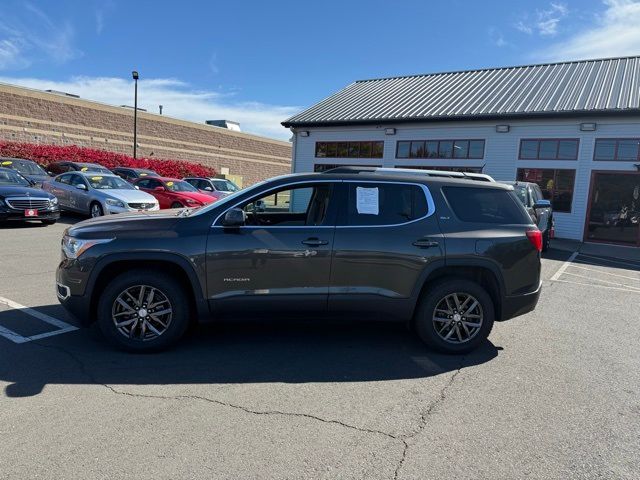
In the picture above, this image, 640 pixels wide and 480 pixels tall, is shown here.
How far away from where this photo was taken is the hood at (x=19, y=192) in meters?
11.7

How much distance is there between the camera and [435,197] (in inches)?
183

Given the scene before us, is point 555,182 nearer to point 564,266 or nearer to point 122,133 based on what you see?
point 564,266

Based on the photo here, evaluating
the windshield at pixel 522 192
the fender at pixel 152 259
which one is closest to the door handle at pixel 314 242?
the fender at pixel 152 259

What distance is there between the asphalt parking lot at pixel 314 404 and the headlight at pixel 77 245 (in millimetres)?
900

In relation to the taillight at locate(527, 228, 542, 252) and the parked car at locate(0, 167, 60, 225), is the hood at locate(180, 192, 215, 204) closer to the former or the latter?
the parked car at locate(0, 167, 60, 225)

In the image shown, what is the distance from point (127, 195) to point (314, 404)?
38.3 ft

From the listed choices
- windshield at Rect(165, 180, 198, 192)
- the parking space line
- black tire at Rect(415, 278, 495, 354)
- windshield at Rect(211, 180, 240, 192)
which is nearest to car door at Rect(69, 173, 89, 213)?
windshield at Rect(165, 180, 198, 192)

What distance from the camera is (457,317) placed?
4637 mm

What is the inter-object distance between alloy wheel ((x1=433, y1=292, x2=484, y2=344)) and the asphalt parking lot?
0.80 ft

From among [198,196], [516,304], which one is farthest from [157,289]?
[198,196]

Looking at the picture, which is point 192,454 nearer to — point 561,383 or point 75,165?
point 561,383

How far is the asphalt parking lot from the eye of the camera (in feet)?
9.20

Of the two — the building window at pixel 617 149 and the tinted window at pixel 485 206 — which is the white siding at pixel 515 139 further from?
the tinted window at pixel 485 206

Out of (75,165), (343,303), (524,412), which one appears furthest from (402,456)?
(75,165)
